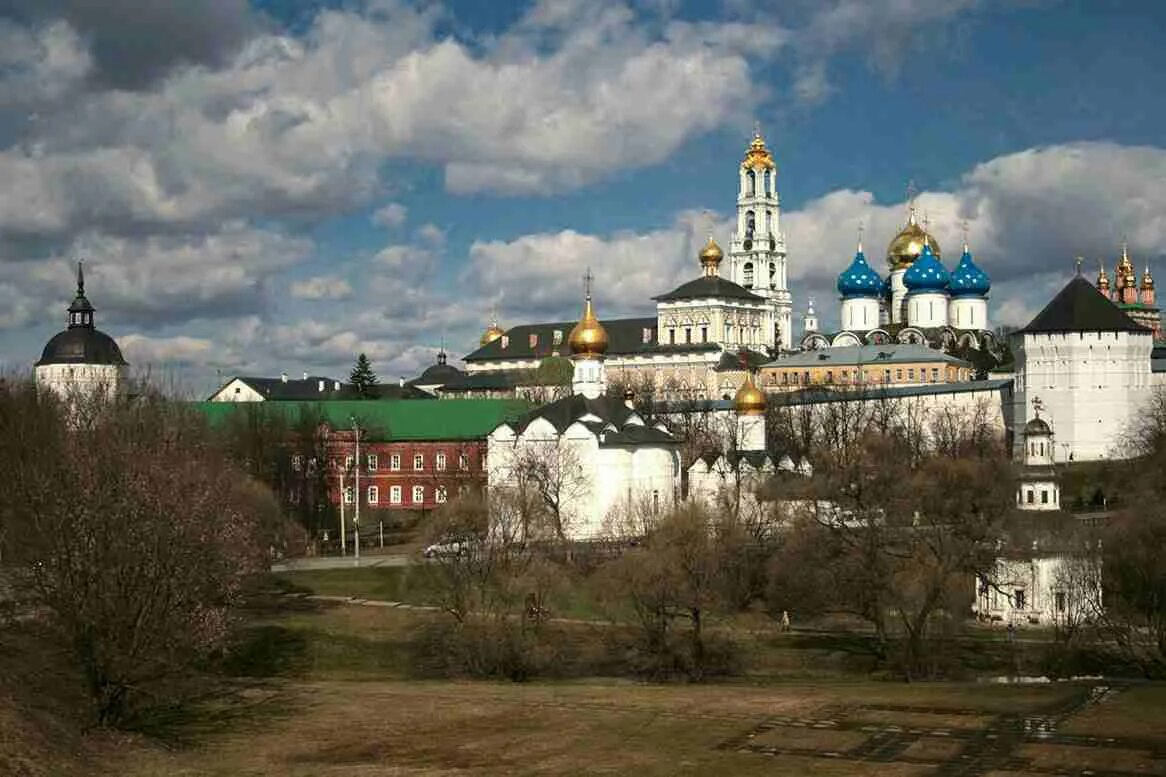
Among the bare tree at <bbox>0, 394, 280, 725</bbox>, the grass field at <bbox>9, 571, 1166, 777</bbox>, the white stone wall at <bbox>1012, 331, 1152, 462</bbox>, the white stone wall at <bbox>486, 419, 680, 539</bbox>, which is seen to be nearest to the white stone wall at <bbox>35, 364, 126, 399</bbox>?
the white stone wall at <bbox>486, 419, 680, 539</bbox>

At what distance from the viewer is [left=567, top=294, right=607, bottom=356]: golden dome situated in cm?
5259

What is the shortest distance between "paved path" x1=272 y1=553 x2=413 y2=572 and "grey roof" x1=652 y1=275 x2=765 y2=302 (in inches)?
2013

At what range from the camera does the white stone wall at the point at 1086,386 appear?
63.5 metres

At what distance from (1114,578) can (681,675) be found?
915 centimetres

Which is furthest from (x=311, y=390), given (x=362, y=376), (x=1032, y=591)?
(x=1032, y=591)

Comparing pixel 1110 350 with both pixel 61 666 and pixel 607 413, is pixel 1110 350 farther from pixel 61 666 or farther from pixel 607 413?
pixel 61 666

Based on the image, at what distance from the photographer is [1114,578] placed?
30703mm

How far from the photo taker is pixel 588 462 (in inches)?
1913

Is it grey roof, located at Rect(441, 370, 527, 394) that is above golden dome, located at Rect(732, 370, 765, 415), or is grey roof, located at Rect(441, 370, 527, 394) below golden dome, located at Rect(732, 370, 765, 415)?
above

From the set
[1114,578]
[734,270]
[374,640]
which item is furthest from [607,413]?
[734,270]

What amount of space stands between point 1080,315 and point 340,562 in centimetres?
3486

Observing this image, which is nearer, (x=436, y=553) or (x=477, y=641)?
(x=477, y=641)

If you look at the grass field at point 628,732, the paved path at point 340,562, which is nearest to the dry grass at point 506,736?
the grass field at point 628,732

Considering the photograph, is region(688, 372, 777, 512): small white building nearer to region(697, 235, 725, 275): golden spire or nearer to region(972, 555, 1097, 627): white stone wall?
region(972, 555, 1097, 627): white stone wall
